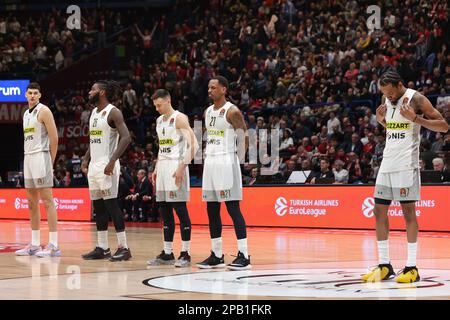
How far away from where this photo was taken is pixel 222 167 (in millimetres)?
10836

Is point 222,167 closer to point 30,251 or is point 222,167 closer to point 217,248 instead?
point 217,248

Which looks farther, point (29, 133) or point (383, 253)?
point (29, 133)

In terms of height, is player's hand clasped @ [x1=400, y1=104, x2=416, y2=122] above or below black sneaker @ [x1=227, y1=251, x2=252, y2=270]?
above

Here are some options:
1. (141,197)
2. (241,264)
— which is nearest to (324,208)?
(141,197)

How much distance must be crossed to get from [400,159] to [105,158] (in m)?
4.51

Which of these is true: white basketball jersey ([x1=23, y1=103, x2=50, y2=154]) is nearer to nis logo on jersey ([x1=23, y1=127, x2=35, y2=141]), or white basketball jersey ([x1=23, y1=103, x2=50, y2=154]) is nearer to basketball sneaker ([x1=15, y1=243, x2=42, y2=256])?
nis logo on jersey ([x1=23, y1=127, x2=35, y2=141])

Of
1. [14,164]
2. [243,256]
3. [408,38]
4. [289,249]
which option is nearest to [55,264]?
[243,256]

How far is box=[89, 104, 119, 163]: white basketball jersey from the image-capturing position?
39.6ft

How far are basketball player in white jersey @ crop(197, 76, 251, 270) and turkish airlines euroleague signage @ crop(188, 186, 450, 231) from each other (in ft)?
26.1

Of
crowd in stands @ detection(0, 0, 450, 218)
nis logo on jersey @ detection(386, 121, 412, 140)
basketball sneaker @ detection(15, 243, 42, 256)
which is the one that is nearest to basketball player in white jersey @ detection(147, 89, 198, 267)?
basketball sneaker @ detection(15, 243, 42, 256)

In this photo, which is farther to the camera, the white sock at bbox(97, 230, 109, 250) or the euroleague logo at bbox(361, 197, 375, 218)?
the euroleague logo at bbox(361, 197, 375, 218)

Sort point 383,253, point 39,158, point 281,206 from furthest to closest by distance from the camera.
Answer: point 281,206 → point 39,158 → point 383,253

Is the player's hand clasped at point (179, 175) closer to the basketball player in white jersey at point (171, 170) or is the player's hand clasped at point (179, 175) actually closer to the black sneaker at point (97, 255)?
the basketball player in white jersey at point (171, 170)
